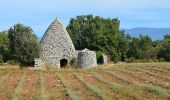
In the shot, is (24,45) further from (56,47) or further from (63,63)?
(63,63)

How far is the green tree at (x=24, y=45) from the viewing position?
45.4 meters

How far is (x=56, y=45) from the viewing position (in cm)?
4844

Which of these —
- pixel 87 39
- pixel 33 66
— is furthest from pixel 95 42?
pixel 33 66

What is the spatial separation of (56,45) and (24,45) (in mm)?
3928

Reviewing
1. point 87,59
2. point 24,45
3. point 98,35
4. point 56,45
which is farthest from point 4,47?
point 87,59

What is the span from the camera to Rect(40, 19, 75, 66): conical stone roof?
48156 millimetres

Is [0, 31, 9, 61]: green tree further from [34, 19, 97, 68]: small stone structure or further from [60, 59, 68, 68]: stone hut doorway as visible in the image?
[34, 19, 97, 68]: small stone structure

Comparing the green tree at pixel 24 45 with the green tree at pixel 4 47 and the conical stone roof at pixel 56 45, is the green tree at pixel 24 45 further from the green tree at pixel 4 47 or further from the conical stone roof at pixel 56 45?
the green tree at pixel 4 47

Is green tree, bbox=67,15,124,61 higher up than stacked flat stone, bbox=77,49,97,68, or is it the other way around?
green tree, bbox=67,15,124,61

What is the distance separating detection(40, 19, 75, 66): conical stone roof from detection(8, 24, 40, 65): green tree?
1546mm

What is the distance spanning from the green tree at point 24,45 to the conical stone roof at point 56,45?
1546 millimetres

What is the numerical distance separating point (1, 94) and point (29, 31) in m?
27.8

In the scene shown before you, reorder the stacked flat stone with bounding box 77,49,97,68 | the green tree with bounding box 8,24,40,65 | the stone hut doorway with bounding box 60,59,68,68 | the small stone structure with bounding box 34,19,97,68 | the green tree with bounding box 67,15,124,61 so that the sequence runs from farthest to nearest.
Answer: the green tree with bounding box 67,15,124,61, the stone hut doorway with bounding box 60,59,68,68, the small stone structure with bounding box 34,19,97,68, the green tree with bounding box 8,24,40,65, the stacked flat stone with bounding box 77,49,97,68

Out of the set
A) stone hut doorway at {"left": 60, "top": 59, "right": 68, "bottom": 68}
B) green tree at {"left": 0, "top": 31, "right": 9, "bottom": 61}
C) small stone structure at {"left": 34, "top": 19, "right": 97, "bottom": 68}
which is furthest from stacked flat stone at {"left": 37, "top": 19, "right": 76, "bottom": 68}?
green tree at {"left": 0, "top": 31, "right": 9, "bottom": 61}
